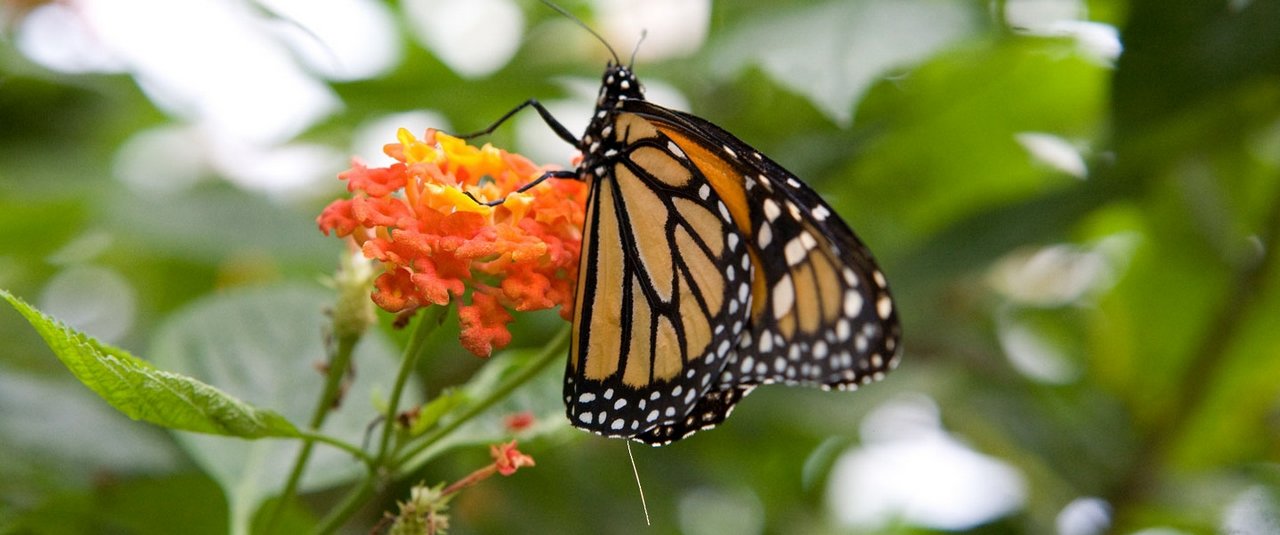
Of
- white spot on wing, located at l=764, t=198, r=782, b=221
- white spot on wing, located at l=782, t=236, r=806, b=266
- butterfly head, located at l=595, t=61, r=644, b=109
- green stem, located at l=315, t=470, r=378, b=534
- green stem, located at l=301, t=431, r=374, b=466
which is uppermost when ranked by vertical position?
butterfly head, located at l=595, t=61, r=644, b=109

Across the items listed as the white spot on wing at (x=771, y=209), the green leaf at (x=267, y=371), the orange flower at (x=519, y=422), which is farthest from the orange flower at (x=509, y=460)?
the white spot on wing at (x=771, y=209)

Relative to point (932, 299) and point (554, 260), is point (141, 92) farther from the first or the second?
point (932, 299)

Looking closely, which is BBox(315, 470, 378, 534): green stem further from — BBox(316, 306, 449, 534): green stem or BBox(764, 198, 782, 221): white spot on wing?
BBox(764, 198, 782, 221): white spot on wing

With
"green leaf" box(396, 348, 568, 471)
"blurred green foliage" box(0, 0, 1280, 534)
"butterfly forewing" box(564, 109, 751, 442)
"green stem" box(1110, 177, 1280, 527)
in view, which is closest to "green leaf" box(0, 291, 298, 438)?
"green leaf" box(396, 348, 568, 471)

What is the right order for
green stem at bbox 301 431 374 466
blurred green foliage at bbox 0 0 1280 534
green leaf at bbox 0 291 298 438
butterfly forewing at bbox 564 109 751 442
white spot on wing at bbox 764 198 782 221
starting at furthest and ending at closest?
blurred green foliage at bbox 0 0 1280 534, white spot on wing at bbox 764 198 782 221, butterfly forewing at bbox 564 109 751 442, green stem at bbox 301 431 374 466, green leaf at bbox 0 291 298 438

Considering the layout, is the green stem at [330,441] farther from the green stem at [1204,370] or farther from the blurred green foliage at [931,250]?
A: the green stem at [1204,370]

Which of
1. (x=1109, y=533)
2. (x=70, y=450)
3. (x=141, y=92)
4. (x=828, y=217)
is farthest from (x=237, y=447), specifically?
(x=1109, y=533)

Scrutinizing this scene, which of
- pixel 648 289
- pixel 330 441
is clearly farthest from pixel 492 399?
pixel 648 289
